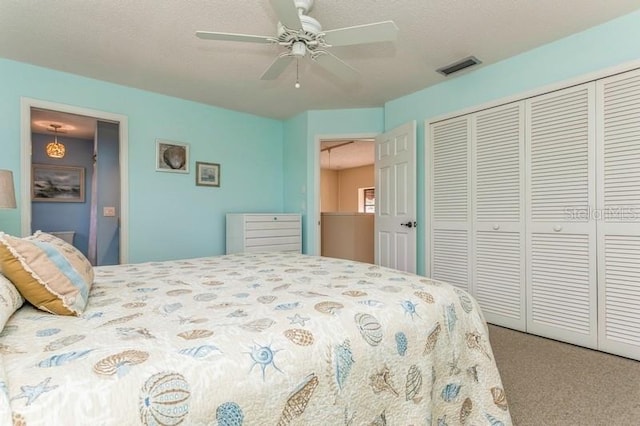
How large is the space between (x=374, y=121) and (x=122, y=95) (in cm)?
275

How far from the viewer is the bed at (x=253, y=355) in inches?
26.1

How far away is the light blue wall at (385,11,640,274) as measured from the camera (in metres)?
2.26

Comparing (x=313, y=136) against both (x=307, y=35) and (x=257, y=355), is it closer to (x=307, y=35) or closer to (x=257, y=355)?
(x=307, y=35)

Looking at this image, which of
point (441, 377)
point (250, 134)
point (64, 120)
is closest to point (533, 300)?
point (441, 377)

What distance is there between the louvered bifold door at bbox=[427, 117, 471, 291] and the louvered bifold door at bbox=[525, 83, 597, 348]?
0.52 metres

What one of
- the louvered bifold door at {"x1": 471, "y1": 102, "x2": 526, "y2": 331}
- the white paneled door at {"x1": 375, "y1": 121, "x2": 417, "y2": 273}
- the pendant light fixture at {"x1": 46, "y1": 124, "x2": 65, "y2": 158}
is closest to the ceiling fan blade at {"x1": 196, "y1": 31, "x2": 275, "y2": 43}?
the white paneled door at {"x1": 375, "y1": 121, "x2": 417, "y2": 273}

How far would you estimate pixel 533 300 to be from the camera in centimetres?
257

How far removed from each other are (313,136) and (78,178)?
390cm

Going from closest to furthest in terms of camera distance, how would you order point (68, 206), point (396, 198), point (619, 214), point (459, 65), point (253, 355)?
point (253, 355), point (619, 214), point (459, 65), point (396, 198), point (68, 206)

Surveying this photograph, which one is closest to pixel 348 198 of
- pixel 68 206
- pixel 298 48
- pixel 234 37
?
pixel 68 206

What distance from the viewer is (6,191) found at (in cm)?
230

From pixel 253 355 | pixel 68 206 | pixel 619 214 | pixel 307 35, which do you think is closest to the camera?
pixel 253 355

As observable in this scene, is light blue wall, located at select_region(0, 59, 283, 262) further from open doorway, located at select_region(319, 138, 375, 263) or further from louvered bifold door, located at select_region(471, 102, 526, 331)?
louvered bifold door, located at select_region(471, 102, 526, 331)

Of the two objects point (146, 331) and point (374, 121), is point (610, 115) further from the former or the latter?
→ point (146, 331)
